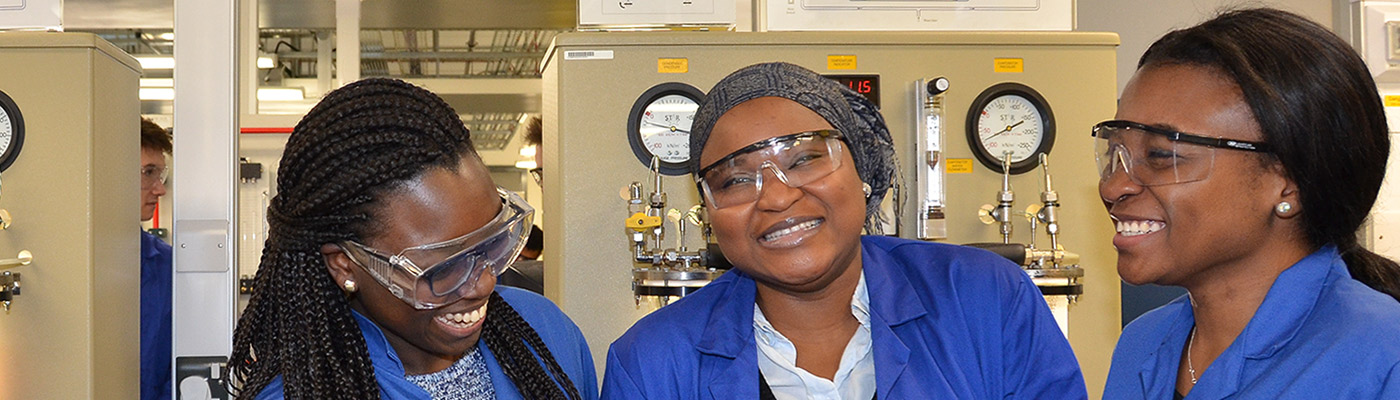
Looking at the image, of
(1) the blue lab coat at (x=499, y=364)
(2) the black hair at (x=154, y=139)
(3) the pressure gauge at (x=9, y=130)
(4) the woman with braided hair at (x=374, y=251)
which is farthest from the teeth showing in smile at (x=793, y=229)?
(2) the black hair at (x=154, y=139)

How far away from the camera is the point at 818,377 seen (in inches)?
59.4

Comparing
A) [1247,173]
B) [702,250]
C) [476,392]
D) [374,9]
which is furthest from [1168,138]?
[374,9]

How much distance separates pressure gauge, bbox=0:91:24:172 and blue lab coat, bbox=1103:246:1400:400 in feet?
8.34

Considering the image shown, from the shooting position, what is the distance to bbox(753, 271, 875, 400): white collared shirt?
59.0 inches

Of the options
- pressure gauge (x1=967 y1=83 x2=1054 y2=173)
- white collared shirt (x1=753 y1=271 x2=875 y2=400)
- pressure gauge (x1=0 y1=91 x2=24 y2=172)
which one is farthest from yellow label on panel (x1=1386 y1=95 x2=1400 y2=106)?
pressure gauge (x1=0 y1=91 x2=24 y2=172)

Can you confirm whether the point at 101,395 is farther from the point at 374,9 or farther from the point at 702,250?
the point at 374,9

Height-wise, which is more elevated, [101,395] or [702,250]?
[702,250]

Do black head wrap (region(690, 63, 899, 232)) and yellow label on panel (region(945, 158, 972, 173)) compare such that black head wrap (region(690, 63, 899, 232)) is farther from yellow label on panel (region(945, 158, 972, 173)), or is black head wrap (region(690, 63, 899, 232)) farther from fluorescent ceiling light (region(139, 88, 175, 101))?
fluorescent ceiling light (region(139, 88, 175, 101))

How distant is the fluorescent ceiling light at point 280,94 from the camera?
835cm

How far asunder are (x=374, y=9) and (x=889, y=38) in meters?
4.02

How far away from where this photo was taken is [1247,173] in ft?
4.04

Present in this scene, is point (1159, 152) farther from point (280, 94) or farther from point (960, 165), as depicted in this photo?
point (280, 94)

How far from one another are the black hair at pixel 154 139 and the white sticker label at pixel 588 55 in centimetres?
176

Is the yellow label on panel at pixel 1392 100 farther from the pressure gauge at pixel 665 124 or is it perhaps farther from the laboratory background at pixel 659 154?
the pressure gauge at pixel 665 124
